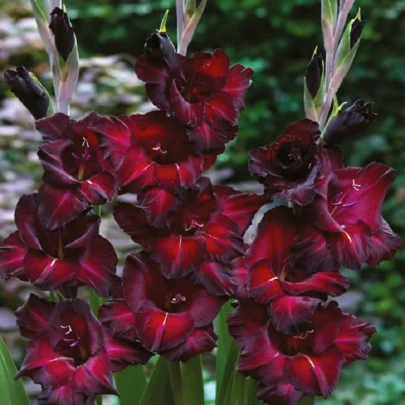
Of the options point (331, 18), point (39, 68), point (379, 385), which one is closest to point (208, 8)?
point (39, 68)

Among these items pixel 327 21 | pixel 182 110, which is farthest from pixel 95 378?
pixel 327 21

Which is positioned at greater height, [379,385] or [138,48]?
[138,48]

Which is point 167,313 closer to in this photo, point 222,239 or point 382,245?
point 222,239

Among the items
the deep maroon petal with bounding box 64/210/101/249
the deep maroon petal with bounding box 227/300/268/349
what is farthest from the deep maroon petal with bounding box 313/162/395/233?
the deep maroon petal with bounding box 64/210/101/249

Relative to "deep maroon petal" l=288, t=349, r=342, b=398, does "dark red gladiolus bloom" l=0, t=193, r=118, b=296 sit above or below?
above

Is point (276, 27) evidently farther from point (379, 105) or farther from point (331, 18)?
point (331, 18)

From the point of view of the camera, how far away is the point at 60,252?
725 mm

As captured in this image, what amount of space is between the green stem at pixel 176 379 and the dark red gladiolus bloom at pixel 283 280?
0.12m

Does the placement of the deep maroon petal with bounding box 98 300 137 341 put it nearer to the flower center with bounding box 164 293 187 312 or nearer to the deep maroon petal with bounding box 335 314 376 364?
the flower center with bounding box 164 293 187 312

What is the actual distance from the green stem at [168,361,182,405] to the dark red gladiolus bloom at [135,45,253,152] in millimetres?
211

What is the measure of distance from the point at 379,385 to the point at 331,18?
68.2 inches

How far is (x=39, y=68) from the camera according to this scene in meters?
2.06

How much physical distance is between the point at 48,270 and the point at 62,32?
208 mm

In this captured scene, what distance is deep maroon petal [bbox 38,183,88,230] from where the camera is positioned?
69 cm
